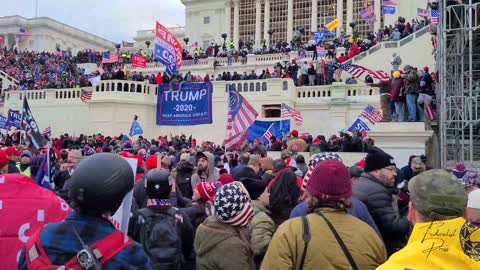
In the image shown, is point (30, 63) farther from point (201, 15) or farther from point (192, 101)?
point (192, 101)

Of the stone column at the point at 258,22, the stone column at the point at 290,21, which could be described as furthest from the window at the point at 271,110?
→ the stone column at the point at 258,22

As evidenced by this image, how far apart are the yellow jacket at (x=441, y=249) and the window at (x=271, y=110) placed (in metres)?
22.0

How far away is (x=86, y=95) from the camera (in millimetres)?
27953

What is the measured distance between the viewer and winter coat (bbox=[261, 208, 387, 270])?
2975mm

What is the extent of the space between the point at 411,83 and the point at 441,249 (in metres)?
9.79

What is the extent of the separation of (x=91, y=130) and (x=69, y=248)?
26.0m

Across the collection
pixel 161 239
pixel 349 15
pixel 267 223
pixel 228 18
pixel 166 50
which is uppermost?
pixel 228 18

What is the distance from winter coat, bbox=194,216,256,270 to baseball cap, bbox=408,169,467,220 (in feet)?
4.98

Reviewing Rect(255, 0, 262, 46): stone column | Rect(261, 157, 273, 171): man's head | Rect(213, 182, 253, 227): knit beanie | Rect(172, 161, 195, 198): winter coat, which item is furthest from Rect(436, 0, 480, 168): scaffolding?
Answer: Rect(255, 0, 262, 46): stone column

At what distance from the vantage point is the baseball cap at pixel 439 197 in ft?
8.34

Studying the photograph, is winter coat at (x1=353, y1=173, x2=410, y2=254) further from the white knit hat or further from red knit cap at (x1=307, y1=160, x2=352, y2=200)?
red knit cap at (x1=307, y1=160, x2=352, y2=200)

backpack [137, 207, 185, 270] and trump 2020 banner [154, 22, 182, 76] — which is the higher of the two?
trump 2020 banner [154, 22, 182, 76]

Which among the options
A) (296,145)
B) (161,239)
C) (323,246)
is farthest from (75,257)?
(296,145)

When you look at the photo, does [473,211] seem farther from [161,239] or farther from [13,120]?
[13,120]
